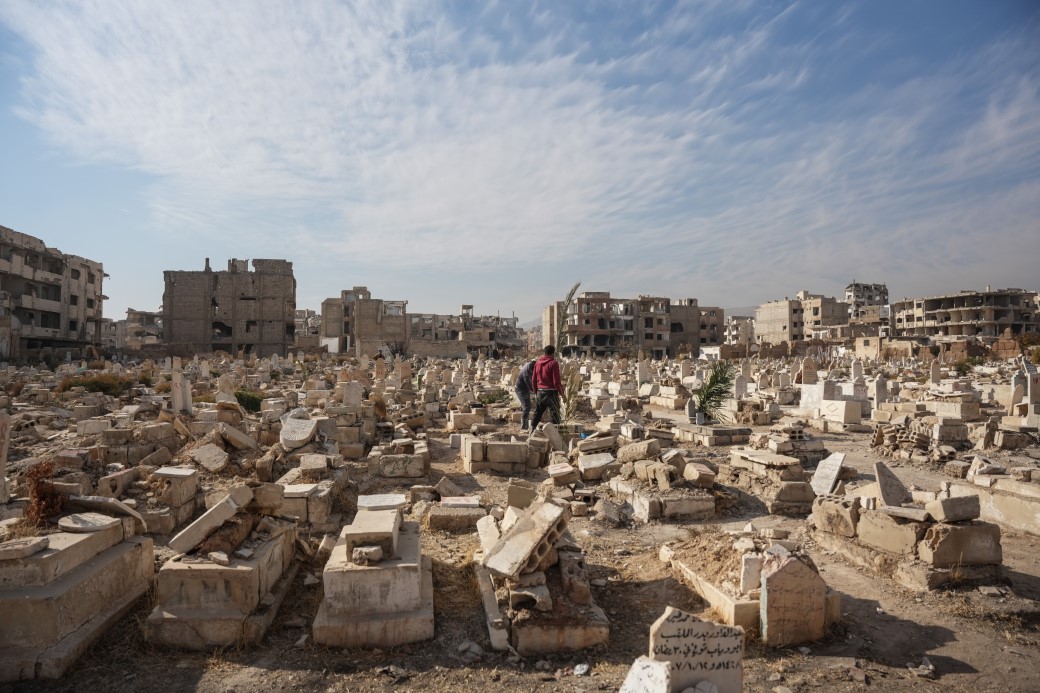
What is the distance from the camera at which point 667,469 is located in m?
7.60

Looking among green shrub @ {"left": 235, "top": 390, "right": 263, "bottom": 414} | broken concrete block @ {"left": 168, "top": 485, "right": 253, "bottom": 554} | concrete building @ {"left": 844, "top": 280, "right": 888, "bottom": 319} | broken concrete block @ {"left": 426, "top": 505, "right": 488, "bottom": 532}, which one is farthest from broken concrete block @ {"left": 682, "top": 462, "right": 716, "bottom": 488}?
concrete building @ {"left": 844, "top": 280, "right": 888, "bottom": 319}

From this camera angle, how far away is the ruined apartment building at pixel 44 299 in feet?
117

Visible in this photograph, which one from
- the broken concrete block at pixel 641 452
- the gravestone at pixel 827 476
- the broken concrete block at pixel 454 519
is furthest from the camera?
the broken concrete block at pixel 641 452

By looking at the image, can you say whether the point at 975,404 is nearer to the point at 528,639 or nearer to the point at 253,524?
the point at 528,639

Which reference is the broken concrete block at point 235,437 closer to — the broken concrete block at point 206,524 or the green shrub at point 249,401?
the broken concrete block at point 206,524

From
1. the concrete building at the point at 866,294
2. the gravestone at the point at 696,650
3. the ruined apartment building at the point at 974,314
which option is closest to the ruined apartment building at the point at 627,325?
the ruined apartment building at the point at 974,314

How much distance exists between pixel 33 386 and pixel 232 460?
1451cm

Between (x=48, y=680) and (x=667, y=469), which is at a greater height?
(x=667, y=469)

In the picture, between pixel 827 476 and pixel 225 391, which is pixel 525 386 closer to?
pixel 827 476

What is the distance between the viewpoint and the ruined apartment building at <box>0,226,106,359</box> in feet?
117

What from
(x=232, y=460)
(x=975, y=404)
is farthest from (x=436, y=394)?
(x=975, y=404)

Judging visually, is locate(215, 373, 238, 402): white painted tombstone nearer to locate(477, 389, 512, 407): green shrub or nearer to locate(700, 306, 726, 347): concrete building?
locate(477, 389, 512, 407): green shrub

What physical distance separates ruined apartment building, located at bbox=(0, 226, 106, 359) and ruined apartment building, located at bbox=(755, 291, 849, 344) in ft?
206

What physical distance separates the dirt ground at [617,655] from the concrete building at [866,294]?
298 ft
